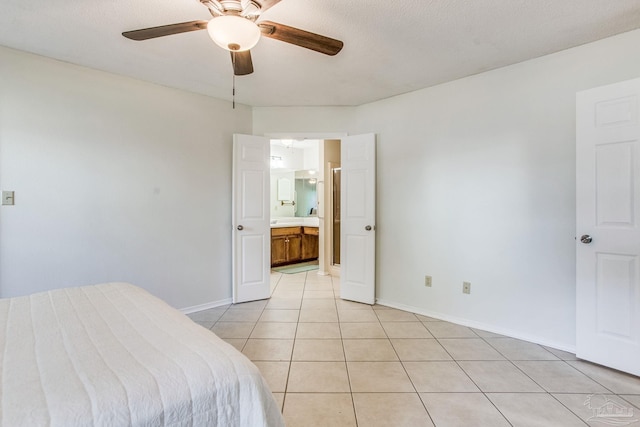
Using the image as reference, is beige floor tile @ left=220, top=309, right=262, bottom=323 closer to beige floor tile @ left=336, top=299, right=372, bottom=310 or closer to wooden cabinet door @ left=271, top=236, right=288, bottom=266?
beige floor tile @ left=336, top=299, right=372, bottom=310

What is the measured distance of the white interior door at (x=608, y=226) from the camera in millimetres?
1981

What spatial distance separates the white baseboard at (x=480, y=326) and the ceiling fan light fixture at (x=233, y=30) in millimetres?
2923

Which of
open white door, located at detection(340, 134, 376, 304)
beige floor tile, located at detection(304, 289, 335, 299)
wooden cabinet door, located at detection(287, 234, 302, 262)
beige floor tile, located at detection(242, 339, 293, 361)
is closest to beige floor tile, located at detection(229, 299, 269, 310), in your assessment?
beige floor tile, located at detection(304, 289, 335, 299)

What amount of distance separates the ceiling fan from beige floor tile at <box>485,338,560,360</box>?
2.56 m

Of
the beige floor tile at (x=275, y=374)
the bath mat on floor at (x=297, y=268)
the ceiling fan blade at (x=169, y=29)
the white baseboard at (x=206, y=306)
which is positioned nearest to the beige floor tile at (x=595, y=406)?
the beige floor tile at (x=275, y=374)

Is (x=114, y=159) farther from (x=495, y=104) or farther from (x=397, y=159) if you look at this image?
(x=495, y=104)

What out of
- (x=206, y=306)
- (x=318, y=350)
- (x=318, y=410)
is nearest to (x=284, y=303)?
(x=206, y=306)

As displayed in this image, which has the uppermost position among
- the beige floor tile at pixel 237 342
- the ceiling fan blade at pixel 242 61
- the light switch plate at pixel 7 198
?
the ceiling fan blade at pixel 242 61

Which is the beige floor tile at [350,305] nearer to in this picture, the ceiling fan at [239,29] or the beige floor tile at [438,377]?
the beige floor tile at [438,377]

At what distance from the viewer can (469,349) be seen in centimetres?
239

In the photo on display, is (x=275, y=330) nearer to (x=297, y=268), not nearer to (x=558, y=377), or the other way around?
(x=558, y=377)

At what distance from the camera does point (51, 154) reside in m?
2.42

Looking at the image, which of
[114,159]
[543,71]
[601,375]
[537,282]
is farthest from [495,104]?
[114,159]

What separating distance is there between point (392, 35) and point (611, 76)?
5.37 feet
